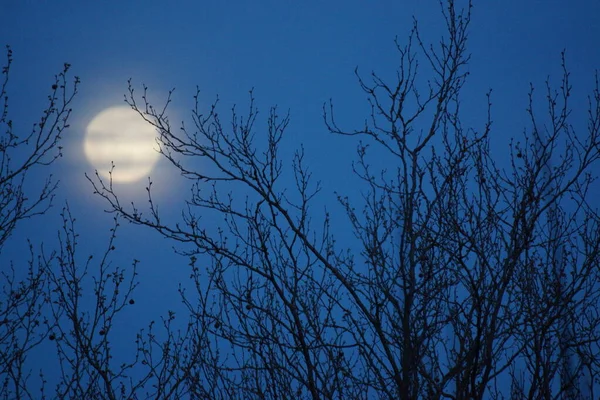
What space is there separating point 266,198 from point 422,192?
1.05 meters

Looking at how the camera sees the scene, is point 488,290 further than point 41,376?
No

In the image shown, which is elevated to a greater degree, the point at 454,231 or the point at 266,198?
the point at 266,198

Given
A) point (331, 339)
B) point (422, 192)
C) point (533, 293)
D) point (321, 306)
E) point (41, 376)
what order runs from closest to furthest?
point (422, 192) < point (533, 293) < point (321, 306) < point (331, 339) < point (41, 376)

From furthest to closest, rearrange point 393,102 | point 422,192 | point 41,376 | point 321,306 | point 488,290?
point 41,376
point 321,306
point 393,102
point 422,192
point 488,290

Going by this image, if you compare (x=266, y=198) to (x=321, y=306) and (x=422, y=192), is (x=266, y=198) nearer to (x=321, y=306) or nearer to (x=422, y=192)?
(x=422, y=192)

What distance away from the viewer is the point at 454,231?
369 centimetres

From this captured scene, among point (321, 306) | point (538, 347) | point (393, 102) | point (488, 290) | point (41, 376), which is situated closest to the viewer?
point (538, 347)

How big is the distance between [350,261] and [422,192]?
121 centimetres

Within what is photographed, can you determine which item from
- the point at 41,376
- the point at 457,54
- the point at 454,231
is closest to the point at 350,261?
the point at 454,231

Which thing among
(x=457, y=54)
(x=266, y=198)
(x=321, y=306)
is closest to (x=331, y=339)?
(x=321, y=306)

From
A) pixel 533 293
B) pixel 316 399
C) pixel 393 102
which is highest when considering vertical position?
pixel 393 102

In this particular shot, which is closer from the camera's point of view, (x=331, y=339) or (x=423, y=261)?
(x=423, y=261)

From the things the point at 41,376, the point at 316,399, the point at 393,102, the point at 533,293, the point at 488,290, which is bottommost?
the point at 316,399

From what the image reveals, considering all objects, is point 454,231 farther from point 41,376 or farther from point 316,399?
point 41,376
